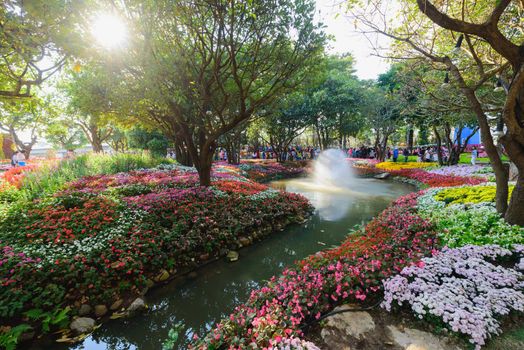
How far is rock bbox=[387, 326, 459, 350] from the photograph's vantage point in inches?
98.6

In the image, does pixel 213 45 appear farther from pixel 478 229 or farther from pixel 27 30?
pixel 478 229

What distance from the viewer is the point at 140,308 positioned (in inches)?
171

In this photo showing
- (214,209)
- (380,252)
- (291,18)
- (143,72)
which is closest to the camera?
(380,252)

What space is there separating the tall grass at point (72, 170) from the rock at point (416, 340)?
934 centimetres

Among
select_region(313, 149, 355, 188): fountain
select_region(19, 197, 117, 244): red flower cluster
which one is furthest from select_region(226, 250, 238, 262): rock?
select_region(313, 149, 355, 188): fountain

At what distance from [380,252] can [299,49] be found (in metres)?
6.27

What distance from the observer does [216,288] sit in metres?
5.12

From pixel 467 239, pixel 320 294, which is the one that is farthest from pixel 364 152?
pixel 320 294

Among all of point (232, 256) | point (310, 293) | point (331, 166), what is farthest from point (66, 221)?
point (331, 166)

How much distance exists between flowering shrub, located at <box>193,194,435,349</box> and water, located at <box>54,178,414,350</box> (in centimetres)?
124

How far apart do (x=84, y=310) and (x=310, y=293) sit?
3.74 metres

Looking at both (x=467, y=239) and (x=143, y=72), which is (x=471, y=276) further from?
(x=143, y=72)

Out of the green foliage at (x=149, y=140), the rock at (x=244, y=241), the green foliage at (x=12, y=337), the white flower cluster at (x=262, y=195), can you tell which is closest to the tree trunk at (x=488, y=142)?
the rock at (x=244, y=241)

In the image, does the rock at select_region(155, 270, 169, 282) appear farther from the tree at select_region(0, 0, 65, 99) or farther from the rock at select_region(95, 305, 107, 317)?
the tree at select_region(0, 0, 65, 99)
